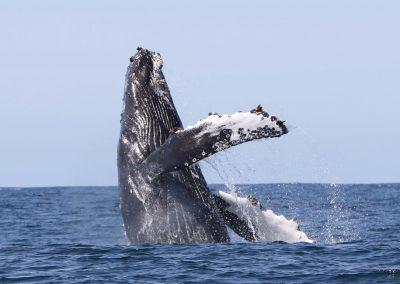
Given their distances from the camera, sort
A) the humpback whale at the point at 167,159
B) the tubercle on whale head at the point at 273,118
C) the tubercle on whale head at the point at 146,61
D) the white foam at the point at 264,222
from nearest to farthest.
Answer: the tubercle on whale head at the point at 273,118
the humpback whale at the point at 167,159
the white foam at the point at 264,222
the tubercle on whale head at the point at 146,61

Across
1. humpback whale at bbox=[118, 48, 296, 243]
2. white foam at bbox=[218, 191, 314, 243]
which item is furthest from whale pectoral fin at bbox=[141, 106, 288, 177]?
white foam at bbox=[218, 191, 314, 243]

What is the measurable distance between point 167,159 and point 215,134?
1.06 metres

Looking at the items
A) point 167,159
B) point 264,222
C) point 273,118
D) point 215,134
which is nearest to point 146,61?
point 167,159

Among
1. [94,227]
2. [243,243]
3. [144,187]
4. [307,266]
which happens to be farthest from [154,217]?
[94,227]

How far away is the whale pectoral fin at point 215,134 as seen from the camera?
12852 mm

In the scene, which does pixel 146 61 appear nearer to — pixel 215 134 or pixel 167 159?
pixel 167 159

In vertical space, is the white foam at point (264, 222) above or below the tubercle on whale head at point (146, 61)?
below

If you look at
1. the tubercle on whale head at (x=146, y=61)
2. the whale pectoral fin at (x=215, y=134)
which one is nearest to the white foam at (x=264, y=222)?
the whale pectoral fin at (x=215, y=134)

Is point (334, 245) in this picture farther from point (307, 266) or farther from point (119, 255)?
point (119, 255)

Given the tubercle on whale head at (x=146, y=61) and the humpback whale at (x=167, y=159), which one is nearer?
the humpback whale at (x=167, y=159)

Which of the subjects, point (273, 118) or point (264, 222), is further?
point (264, 222)

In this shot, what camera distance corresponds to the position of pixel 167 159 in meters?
13.8

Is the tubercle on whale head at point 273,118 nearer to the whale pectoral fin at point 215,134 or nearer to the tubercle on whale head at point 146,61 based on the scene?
the whale pectoral fin at point 215,134

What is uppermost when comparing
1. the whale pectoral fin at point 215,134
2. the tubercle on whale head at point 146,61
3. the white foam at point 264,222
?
the tubercle on whale head at point 146,61
